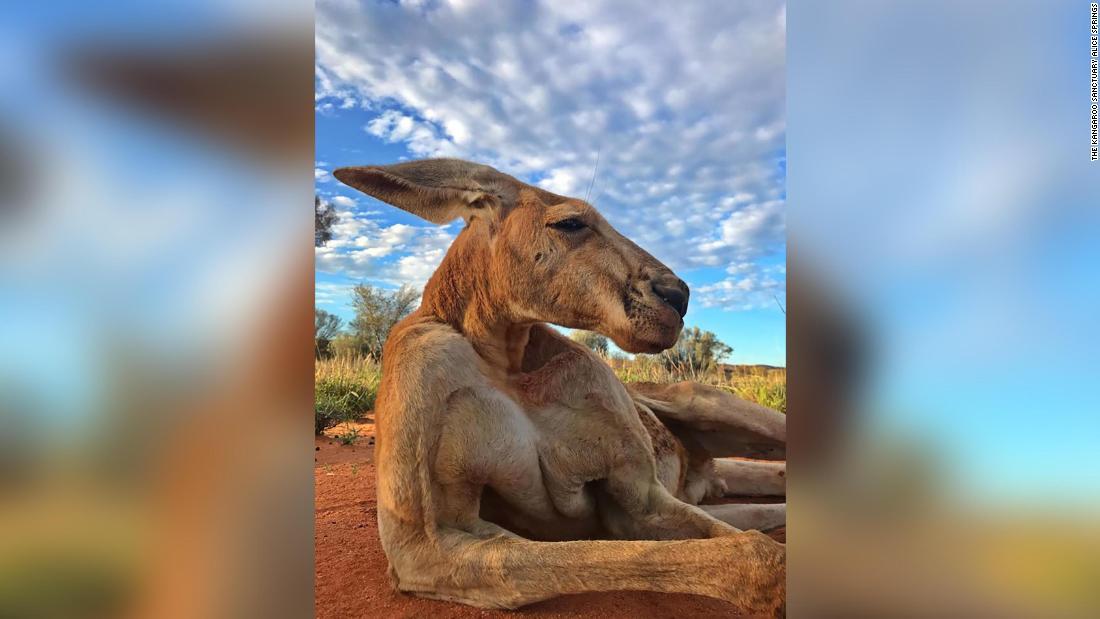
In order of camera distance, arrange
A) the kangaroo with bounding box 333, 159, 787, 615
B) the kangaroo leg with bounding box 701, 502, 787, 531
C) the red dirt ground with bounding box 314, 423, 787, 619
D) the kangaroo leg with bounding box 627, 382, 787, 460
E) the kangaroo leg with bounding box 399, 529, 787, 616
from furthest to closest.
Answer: the kangaroo leg with bounding box 627, 382, 787, 460 < the kangaroo leg with bounding box 701, 502, 787, 531 < the red dirt ground with bounding box 314, 423, 787, 619 < the kangaroo with bounding box 333, 159, 787, 615 < the kangaroo leg with bounding box 399, 529, 787, 616

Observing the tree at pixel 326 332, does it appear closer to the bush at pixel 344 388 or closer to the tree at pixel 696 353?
the bush at pixel 344 388

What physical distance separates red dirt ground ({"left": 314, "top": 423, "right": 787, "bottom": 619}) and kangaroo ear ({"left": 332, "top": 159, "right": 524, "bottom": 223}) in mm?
1719

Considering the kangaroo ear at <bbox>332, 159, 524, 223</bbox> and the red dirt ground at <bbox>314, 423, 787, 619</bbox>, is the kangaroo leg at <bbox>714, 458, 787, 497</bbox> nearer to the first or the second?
the red dirt ground at <bbox>314, 423, 787, 619</bbox>

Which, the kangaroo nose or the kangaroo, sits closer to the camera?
the kangaroo

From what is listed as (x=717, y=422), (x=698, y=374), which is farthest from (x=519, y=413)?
(x=698, y=374)

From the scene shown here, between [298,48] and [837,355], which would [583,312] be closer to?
[837,355]

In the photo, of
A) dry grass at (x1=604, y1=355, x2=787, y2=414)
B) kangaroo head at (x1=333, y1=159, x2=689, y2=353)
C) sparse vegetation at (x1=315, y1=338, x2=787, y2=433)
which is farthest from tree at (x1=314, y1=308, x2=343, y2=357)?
kangaroo head at (x1=333, y1=159, x2=689, y2=353)

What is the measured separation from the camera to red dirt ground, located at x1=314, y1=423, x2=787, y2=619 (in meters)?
2.15

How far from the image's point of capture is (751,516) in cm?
322

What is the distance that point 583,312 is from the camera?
246 cm

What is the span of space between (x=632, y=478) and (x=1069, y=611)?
2.02m

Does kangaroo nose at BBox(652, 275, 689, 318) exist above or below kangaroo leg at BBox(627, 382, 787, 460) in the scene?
above

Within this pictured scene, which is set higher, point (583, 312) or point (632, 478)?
point (583, 312)

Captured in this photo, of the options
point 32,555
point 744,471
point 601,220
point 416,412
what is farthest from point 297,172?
point 744,471
